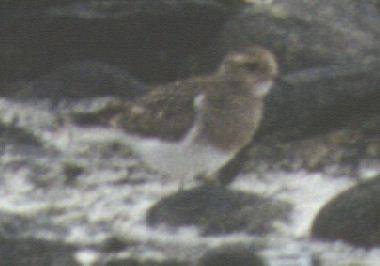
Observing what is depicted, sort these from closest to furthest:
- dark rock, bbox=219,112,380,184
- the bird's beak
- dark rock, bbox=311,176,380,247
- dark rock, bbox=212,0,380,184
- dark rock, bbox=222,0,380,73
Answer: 1. dark rock, bbox=311,176,380,247
2. the bird's beak
3. dark rock, bbox=219,112,380,184
4. dark rock, bbox=212,0,380,184
5. dark rock, bbox=222,0,380,73

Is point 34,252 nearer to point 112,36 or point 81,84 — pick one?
point 81,84

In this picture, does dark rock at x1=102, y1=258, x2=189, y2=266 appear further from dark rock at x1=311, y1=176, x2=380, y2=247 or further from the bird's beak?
the bird's beak

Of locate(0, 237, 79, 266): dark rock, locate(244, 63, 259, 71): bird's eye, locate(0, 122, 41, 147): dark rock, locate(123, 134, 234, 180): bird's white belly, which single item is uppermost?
locate(0, 122, 41, 147): dark rock

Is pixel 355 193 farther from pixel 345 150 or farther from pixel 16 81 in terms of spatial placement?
pixel 16 81

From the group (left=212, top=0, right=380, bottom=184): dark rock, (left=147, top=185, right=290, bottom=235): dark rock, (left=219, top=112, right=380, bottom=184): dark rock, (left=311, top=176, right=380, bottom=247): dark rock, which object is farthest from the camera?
(left=212, top=0, right=380, bottom=184): dark rock

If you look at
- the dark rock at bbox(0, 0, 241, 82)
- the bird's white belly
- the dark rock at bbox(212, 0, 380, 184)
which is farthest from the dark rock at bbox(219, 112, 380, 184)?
the dark rock at bbox(0, 0, 241, 82)

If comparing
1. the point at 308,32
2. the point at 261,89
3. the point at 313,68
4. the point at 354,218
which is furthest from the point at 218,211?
the point at 308,32

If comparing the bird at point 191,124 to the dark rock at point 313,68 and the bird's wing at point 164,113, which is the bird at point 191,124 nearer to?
the bird's wing at point 164,113

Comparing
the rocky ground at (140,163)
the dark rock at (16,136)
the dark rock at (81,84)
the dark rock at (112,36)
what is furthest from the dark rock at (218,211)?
the dark rock at (112,36)
